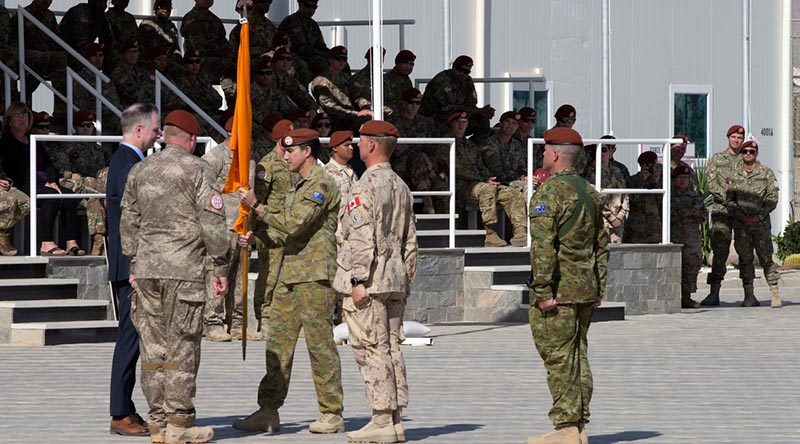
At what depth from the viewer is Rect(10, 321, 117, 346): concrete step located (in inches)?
592

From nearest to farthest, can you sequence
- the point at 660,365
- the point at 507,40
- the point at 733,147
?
1. the point at 660,365
2. the point at 733,147
3. the point at 507,40

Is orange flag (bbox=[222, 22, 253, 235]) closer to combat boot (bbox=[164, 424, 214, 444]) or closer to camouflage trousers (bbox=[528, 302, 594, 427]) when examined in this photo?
combat boot (bbox=[164, 424, 214, 444])

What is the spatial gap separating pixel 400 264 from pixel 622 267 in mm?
9679

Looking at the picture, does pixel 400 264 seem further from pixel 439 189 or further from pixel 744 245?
pixel 744 245

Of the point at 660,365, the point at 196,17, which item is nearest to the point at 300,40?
the point at 196,17

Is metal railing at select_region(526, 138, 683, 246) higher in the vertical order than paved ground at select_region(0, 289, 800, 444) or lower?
higher

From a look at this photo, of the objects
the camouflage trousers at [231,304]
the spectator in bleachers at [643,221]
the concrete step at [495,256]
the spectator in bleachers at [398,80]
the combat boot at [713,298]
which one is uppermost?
the spectator in bleachers at [398,80]

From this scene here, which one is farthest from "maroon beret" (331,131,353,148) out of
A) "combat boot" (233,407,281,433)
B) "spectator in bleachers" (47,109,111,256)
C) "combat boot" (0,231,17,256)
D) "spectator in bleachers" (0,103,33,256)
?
"combat boot" (0,231,17,256)

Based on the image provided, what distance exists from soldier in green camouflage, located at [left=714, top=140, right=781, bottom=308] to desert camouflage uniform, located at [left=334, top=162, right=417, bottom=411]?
11582 millimetres

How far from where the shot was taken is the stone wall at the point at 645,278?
19.1 meters

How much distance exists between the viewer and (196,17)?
20.9m

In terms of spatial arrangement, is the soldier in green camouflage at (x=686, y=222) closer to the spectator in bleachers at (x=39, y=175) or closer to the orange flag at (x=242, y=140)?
the spectator in bleachers at (x=39, y=175)

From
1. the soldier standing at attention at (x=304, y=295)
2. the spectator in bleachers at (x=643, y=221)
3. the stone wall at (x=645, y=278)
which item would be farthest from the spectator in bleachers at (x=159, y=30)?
the soldier standing at attention at (x=304, y=295)

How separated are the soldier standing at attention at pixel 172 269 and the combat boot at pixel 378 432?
838 mm
